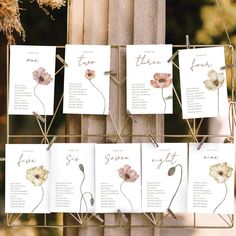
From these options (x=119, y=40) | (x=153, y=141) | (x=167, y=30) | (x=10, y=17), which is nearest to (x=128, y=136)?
(x=153, y=141)

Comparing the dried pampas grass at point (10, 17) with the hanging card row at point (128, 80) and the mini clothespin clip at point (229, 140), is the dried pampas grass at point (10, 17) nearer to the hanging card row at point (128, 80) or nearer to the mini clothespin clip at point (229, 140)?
the hanging card row at point (128, 80)

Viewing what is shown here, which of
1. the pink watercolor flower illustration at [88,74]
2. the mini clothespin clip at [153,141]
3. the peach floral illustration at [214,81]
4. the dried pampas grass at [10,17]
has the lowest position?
the mini clothespin clip at [153,141]

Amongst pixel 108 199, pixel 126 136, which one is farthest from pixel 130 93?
pixel 108 199

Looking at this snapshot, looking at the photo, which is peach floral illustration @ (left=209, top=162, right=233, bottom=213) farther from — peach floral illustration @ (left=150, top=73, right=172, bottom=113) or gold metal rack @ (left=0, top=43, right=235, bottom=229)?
peach floral illustration @ (left=150, top=73, right=172, bottom=113)

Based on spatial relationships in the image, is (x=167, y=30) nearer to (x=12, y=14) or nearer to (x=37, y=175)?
(x=12, y=14)

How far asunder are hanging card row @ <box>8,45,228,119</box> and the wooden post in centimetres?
6

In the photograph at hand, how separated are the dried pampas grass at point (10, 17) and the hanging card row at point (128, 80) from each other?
0.07 m

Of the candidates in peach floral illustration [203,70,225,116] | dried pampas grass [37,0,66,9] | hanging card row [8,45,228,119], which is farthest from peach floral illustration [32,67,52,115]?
peach floral illustration [203,70,225,116]

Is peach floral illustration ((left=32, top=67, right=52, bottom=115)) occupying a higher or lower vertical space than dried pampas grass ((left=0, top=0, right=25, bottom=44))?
lower

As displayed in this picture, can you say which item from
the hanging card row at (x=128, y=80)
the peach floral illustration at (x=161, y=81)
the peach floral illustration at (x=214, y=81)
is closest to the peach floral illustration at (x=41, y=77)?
the hanging card row at (x=128, y=80)

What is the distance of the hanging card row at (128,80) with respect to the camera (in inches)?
112

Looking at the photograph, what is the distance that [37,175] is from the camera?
2891 millimetres

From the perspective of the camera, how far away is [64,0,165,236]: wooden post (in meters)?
2.92

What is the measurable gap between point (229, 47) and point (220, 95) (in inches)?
8.7
